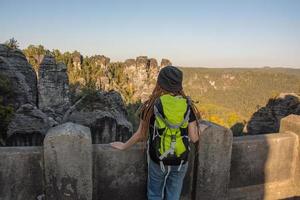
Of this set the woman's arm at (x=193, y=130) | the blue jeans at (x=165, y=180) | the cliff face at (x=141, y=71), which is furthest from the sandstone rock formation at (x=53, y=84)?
the cliff face at (x=141, y=71)

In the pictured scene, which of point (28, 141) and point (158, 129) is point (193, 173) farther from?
point (28, 141)

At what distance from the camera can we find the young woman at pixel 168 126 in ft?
9.92

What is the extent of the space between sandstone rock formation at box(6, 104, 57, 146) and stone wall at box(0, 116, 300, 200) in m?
8.13

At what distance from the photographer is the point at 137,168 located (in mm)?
3973

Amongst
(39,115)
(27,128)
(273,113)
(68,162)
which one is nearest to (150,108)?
(68,162)

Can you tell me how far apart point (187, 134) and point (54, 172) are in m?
1.54

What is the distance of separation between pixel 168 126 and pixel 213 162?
4.57ft

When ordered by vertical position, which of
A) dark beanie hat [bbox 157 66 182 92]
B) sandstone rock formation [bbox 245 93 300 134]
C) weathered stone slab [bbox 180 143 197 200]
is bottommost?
sandstone rock formation [bbox 245 93 300 134]

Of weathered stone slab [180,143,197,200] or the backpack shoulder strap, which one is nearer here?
the backpack shoulder strap

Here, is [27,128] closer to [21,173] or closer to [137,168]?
[21,173]

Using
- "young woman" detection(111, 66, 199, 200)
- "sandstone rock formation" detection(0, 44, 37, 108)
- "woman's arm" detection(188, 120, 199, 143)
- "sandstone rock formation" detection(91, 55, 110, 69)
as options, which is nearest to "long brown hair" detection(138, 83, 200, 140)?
"young woman" detection(111, 66, 199, 200)

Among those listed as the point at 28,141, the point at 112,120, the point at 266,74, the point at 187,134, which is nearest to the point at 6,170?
the point at 187,134

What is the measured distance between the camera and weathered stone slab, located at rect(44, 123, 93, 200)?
11.0ft

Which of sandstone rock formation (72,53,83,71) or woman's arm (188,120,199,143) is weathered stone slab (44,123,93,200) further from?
sandstone rock formation (72,53,83,71)
